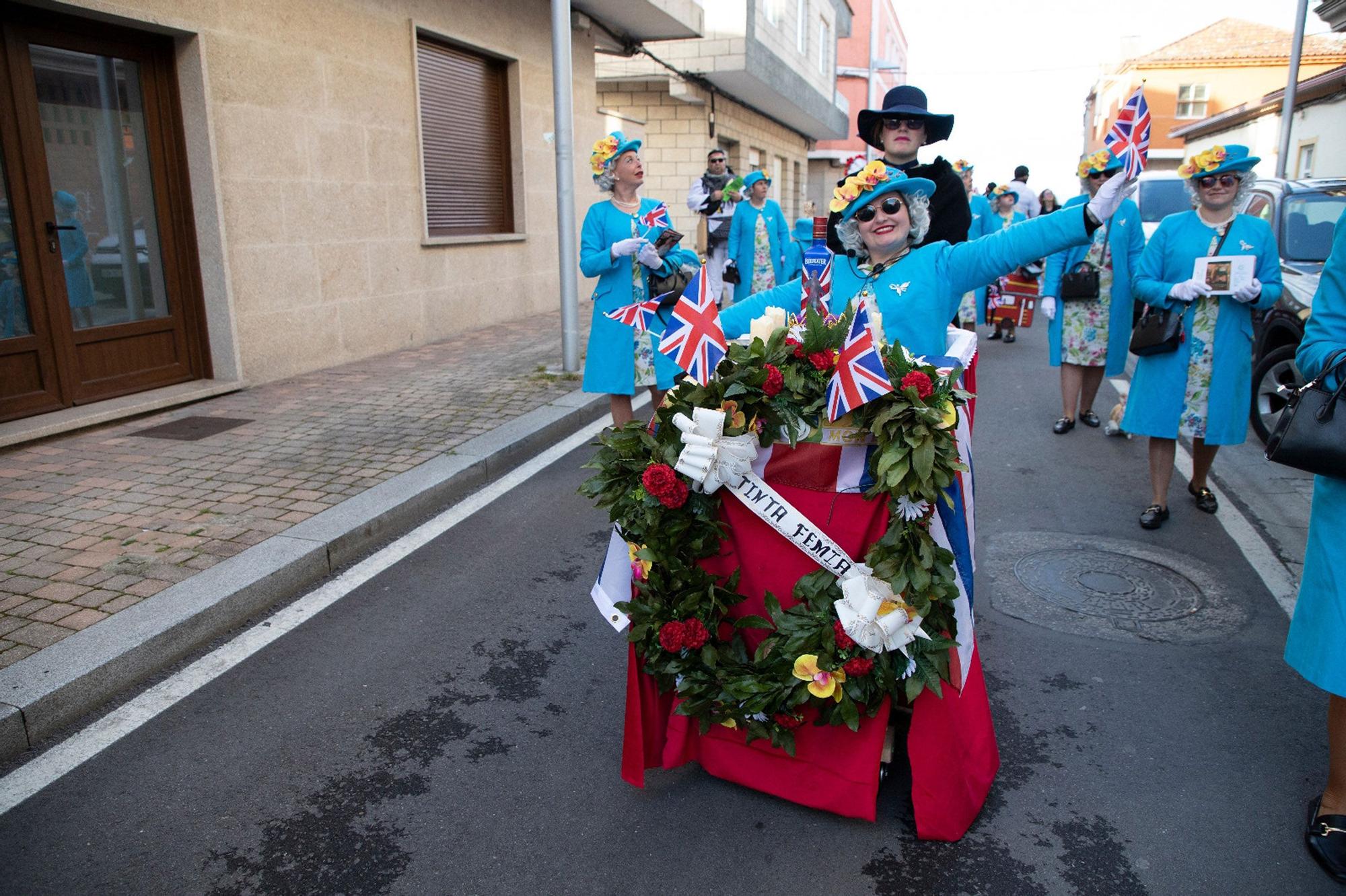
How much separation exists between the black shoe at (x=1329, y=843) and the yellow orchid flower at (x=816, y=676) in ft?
4.52

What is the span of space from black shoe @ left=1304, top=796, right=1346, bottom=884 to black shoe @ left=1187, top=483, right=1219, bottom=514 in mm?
3219

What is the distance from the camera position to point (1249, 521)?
549cm

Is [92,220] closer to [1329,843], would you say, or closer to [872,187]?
[872,187]

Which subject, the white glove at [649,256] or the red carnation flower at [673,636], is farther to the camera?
the white glove at [649,256]

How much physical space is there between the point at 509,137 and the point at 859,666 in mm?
12221

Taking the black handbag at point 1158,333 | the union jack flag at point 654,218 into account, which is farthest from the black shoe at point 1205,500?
the union jack flag at point 654,218

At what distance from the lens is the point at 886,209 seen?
326cm

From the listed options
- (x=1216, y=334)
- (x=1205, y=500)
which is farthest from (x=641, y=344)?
(x=1205, y=500)

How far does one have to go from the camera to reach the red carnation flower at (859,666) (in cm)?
261

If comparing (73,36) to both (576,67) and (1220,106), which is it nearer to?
(576,67)

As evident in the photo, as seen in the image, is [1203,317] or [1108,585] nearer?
[1108,585]

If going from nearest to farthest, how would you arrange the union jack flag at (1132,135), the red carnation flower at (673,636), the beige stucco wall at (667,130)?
the red carnation flower at (673,636), the union jack flag at (1132,135), the beige stucco wall at (667,130)

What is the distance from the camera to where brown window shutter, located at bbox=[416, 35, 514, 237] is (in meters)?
11.7

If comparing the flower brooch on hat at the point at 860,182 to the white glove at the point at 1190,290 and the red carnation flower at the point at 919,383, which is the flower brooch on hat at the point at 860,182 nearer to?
the red carnation flower at the point at 919,383
